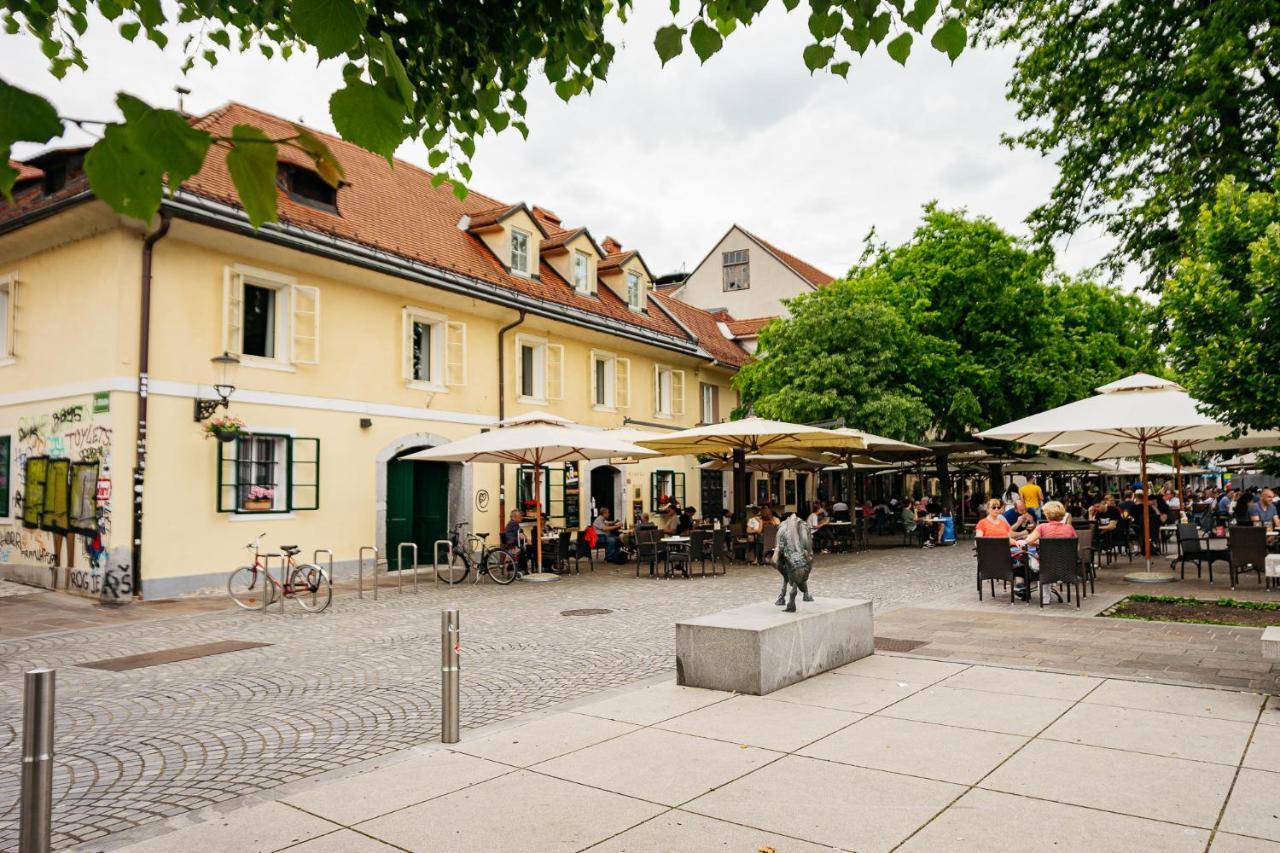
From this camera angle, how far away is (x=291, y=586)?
12.5 meters

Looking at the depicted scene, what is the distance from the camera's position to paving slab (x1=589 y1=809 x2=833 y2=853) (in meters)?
3.78

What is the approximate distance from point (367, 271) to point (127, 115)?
15.3m

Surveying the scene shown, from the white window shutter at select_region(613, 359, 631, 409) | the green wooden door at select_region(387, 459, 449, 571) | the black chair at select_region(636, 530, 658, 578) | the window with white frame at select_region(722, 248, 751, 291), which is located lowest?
the black chair at select_region(636, 530, 658, 578)

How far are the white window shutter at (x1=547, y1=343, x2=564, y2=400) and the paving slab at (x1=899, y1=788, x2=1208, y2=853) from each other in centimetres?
1834

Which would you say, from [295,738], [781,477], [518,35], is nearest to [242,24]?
[518,35]

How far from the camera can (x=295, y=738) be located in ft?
18.9

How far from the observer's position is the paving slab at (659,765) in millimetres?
4570

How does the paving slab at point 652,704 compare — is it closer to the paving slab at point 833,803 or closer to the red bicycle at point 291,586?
the paving slab at point 833,803

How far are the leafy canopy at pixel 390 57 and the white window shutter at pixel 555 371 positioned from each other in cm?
1667

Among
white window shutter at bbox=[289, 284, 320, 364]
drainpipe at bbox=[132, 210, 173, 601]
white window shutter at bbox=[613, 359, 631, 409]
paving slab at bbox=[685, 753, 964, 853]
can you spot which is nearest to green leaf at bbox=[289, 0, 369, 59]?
paving slab at bbox=[685, 753, 964, 853]

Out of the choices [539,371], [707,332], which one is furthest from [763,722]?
[707,332]

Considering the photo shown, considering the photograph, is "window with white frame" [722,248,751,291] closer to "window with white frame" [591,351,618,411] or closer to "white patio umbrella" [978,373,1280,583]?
"window with white frame" [591,351,618,411]

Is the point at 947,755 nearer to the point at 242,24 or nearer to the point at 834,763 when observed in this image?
the point at 834,763

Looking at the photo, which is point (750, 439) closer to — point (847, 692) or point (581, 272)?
point (581, 272)
